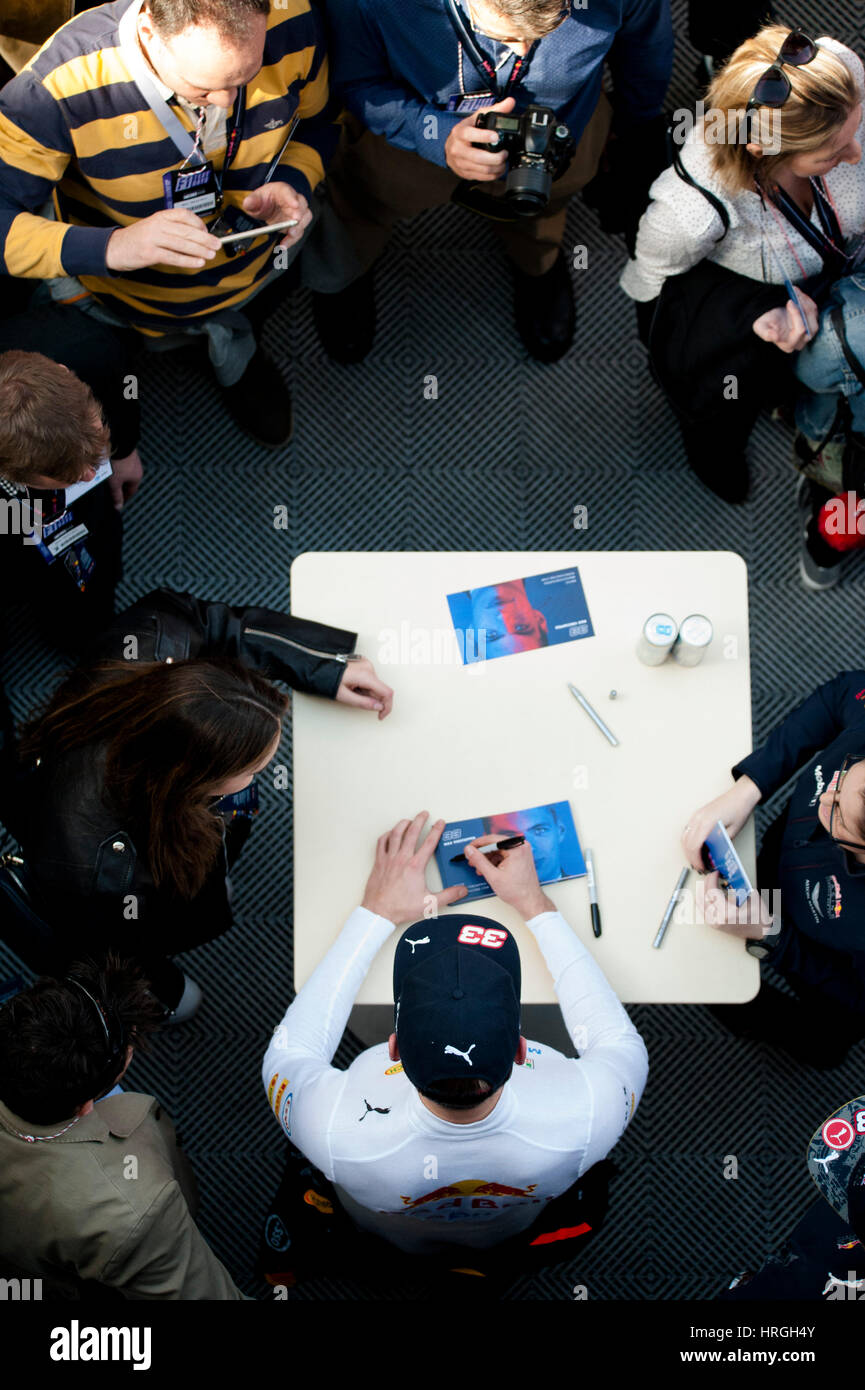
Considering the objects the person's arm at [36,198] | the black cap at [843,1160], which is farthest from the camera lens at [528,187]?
the black cap at [843,1160]

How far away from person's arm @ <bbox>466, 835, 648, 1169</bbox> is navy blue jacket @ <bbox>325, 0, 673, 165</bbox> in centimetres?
141

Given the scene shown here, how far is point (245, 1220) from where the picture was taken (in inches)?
97.0

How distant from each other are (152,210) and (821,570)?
5.62 ft

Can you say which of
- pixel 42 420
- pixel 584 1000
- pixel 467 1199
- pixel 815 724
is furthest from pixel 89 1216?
pixel 815 724

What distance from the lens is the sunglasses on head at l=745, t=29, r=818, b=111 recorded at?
190 cm

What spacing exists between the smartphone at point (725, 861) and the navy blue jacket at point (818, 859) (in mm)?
126

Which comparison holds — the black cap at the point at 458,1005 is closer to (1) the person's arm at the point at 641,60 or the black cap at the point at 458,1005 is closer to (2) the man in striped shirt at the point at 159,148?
(2) the man in striped shirt at the point at 159,148

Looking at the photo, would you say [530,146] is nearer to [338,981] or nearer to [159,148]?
[159,148]

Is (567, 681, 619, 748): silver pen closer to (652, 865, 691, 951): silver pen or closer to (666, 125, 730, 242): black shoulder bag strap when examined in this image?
(652, 865, 691, 951): silver pen

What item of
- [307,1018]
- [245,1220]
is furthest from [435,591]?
[245,1220]

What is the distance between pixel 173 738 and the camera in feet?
5.58

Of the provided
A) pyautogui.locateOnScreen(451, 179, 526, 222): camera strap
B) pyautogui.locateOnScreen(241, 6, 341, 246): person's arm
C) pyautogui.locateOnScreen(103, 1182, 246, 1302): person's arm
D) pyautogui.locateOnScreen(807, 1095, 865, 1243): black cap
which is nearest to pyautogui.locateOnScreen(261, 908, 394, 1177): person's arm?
pyautogui.locateOnScreen(103, 1182, 246, 1302): person's arm

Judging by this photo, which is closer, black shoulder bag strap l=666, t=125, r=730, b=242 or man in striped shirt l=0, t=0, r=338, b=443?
man in striped shirt l=0, t=0, r=338, b=443

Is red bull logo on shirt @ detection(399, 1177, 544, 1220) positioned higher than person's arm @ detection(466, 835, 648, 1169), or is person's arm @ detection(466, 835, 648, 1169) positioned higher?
person's arm @ detection(466, 835, 648, 1169)
